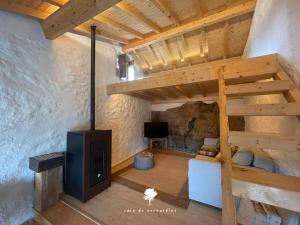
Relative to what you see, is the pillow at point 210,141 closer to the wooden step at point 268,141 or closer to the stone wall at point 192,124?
the stone wall at point 192,124

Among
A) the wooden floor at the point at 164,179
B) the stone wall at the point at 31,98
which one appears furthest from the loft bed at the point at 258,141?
the stone wall at the point at 31,98

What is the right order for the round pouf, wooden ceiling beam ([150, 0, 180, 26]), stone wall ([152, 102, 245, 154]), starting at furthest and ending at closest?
stone wall ([152, 102, 245, 154])
the round pouf
wooden ceiling beam ([150, 0, 180, 26])

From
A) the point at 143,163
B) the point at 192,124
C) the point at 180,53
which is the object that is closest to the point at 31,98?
the point at 143,163

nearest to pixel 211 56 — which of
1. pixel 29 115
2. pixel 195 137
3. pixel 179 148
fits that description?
pixel 195 137

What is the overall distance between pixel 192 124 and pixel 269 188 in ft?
14.3

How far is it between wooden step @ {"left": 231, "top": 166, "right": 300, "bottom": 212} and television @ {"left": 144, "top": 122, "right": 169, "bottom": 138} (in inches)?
161

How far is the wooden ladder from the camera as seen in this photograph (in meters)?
0.87

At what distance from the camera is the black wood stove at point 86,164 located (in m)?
2.33

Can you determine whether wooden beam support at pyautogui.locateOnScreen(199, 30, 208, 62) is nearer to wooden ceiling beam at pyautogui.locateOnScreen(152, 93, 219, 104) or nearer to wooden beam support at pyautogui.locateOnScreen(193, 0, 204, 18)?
wooden beam support at pyautogui.locateOnScreen(193, 0, 204, 18)

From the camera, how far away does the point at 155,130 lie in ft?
17.0

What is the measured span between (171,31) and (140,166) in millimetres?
3143

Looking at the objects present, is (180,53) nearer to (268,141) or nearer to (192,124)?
(192,124)

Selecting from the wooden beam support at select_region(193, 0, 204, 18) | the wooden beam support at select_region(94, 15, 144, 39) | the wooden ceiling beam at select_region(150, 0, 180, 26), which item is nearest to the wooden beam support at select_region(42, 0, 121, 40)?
the wooden beam support at select_region(94, 15, 144, 39)

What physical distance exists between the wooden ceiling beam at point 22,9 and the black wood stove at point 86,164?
5.85 ft
